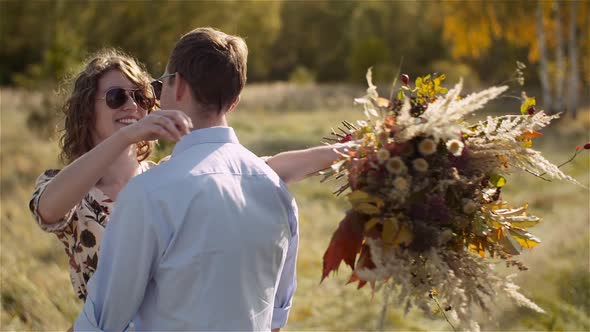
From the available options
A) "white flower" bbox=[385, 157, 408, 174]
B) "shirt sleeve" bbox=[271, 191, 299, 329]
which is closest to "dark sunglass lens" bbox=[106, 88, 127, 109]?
"shirt sleeve" bbox=[271, 191, 299, 329]

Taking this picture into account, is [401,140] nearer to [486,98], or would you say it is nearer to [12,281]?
[486,98]

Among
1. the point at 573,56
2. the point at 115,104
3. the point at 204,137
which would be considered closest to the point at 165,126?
the point at 204,137

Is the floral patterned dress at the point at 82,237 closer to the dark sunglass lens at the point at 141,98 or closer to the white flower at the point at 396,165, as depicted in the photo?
the dark sunglass lens at the point at 141,98

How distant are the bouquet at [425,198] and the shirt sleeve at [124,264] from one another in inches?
23.8

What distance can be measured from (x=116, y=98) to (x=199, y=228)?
1.30 meters

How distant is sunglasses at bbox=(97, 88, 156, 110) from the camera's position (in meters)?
3.19

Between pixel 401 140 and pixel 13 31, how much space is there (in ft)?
137

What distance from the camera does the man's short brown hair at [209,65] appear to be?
88.5 inches

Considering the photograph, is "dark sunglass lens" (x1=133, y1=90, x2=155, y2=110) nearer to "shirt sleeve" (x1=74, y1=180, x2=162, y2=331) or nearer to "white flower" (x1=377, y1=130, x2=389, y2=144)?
"shirt sleeve" (x1=74, y1=180, x2=162, y2=331)

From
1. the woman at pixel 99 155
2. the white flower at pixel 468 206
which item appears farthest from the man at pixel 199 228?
the white flower at pixel 468 206

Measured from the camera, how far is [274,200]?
7.60 feet

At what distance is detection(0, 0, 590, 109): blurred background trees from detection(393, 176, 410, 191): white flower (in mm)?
5777

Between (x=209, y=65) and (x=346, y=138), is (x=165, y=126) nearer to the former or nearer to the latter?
(x=209, y=65)

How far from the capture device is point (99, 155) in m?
2.38
